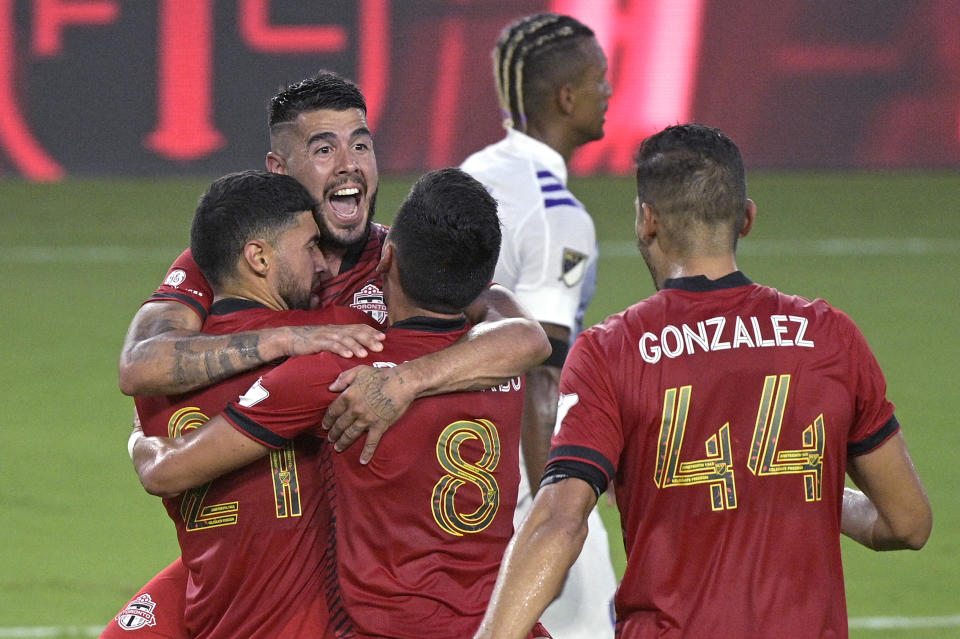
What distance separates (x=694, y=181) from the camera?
10.5ft

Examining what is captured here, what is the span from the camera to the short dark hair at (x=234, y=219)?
11.8 feet

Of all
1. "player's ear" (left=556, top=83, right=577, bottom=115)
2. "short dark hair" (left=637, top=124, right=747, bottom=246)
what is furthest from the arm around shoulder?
"player's ear" (left=556, top=83, right=577, bottom=115)

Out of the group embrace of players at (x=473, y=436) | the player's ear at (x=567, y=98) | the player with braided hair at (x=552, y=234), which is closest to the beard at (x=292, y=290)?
the group embrace of players at (x=473, y=436)

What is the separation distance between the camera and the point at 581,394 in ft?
10.1

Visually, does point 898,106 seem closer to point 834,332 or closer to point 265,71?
point 265,71

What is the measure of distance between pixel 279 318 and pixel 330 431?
1.25 feet

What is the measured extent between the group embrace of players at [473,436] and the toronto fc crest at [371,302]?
14 mm

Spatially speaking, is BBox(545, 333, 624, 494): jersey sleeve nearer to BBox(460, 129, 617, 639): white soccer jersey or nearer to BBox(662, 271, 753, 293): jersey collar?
BBox(662, 271, 753, 293): jersey collar

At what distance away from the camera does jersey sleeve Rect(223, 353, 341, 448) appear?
3.32 meters

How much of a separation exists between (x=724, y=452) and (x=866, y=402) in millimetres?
327

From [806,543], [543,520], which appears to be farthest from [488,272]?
[806,543]

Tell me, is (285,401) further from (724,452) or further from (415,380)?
(724,452)

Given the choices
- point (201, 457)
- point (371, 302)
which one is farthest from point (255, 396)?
point (371, 302)

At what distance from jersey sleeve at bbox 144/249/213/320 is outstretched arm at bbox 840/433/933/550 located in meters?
1.65
